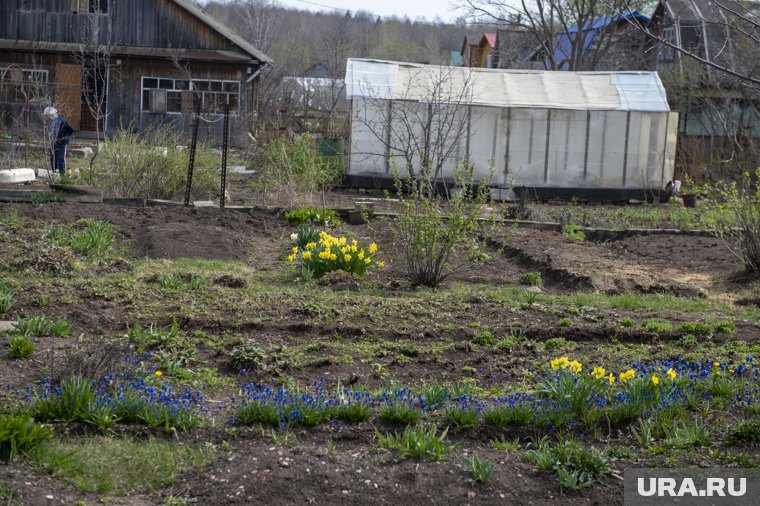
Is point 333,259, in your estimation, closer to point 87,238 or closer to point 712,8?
point 87,238

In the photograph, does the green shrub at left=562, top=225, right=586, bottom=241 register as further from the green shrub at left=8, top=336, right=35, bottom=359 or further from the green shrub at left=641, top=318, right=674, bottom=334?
the green shrub at left=8, top=336, right=35, bottom=359

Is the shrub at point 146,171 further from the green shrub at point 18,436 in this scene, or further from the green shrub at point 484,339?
the green shrub at point 18,436

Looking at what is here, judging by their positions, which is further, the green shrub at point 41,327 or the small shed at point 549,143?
the small shed at point 549,143

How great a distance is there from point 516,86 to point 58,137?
33.1ft

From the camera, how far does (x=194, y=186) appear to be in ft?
51.4

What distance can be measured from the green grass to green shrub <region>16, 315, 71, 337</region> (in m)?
2.15

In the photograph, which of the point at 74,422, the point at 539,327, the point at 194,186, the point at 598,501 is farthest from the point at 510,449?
the point at 194,186

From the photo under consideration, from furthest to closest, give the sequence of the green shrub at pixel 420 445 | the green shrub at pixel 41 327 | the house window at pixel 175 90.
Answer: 1. the house window at pixel 175 90
2. the green shrub at pixel 41 327
3. the green shrub at pixel 420 445

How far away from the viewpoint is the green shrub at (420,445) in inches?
171

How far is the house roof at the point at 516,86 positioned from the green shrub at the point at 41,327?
14.0m

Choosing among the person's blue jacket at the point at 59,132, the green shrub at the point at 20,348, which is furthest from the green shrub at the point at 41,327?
the person's blue jacket at the point at 59,132

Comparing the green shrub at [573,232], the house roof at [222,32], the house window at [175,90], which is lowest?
the green shrub at [573,232]

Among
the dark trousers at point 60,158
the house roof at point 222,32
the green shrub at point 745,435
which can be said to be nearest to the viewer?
the green shrub at point 745,435

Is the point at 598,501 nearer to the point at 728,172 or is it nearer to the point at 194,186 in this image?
the point at 194,186
